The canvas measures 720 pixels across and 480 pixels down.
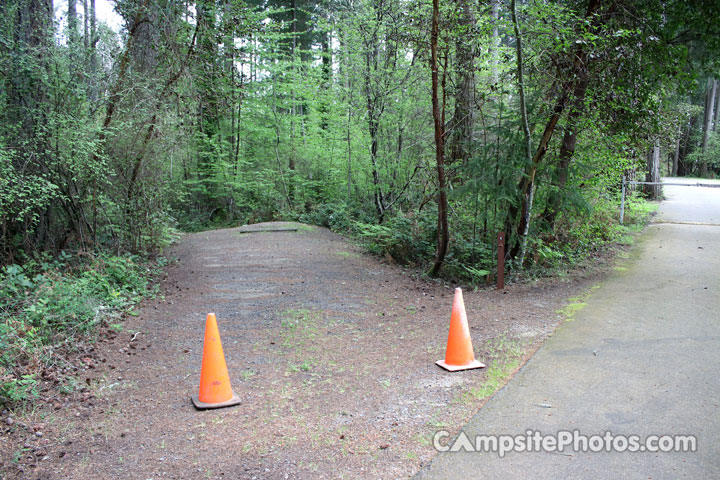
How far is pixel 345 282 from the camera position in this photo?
29.1 ft

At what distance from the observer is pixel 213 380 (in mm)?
4316

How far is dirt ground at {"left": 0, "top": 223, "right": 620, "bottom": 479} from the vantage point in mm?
3447

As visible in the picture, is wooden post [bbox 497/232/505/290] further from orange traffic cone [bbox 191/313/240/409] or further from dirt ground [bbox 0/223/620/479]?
orange traffic cone [bbox 191/313/240/409]

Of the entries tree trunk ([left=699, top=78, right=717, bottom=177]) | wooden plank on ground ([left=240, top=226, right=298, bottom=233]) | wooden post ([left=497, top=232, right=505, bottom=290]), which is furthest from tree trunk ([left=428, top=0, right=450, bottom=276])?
tree trunk ([left=699, top=78, right=717, bottom=177])

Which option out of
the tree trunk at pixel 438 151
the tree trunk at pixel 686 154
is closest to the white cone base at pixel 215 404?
the tree trunk at pixel 438 151

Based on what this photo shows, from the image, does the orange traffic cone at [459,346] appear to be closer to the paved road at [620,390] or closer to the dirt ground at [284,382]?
the dirt ground at [284,382]

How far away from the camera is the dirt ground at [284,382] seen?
3.45 meters

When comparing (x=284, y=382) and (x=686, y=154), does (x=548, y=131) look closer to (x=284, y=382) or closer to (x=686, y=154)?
(x=284, y=382)

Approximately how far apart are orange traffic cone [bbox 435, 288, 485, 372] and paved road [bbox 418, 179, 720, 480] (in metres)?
0.51

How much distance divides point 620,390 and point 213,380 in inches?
136

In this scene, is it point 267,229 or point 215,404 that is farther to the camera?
point 267,229

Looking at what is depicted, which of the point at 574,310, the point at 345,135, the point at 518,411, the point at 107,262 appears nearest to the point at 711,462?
the point at 518,411

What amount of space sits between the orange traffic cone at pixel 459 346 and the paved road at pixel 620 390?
51cm

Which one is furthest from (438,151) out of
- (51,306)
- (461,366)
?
(51,306)
